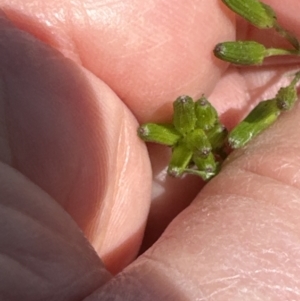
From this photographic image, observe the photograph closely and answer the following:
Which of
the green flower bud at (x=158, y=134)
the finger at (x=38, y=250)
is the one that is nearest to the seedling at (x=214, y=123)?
the green flower bud at (x=158, y=134)

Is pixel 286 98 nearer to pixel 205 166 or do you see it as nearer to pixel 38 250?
pixel 205 166

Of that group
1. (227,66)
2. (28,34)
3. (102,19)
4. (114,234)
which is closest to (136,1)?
(102,19)

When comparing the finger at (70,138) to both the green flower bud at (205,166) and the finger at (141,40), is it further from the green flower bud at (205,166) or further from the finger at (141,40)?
the green flower bud at (205,166)

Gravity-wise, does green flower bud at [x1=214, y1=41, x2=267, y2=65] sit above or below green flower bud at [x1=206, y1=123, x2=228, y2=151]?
above

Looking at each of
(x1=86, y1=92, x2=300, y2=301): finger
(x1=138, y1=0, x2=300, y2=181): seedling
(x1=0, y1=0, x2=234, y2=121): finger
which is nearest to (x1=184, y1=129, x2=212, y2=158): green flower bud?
(x1=138, y1=0, x2=300, y2=181): seedling

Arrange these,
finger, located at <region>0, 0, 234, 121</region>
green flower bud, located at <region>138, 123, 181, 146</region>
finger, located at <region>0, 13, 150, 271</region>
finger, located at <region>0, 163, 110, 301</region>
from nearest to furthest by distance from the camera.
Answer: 1. finger, located at <region>0, 163, 110, 301</region>
2. finger, located at <region>0, 13, 150, 271</region>
3. finger, located at <region>0, 0, 234, 121</region>
4. green flower bud, located at <region>138, 123, 181, 146</region>

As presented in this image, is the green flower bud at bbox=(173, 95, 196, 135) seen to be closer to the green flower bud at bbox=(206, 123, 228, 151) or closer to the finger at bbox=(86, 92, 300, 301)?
the green flower bud at bbox=(206, 123, 228, 151)

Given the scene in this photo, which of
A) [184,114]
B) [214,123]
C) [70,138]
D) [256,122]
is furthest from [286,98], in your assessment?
[70,138]
